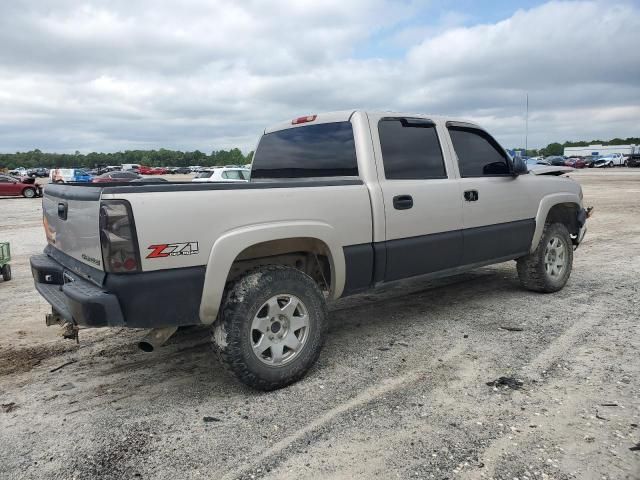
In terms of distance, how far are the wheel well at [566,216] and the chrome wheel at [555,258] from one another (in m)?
0.28

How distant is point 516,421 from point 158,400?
89.2 inches

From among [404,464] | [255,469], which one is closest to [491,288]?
[404,464]

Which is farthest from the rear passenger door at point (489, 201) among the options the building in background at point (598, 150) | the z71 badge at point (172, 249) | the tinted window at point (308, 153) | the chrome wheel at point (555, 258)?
the building in background at point (598, 150)

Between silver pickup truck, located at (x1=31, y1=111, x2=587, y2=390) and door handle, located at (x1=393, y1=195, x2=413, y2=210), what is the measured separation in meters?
0.01

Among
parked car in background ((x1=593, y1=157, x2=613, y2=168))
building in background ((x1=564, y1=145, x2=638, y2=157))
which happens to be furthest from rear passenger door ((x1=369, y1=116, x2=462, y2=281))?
building in background ((x1=564, y1=145, x2=638, y2=157))

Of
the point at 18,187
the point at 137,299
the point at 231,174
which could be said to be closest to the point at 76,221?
the point at 137,299

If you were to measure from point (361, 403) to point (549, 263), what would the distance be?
3.53 metres

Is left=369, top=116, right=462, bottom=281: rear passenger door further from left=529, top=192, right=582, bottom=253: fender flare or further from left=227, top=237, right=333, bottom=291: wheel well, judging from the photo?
left=529, top=192, right=582, bottom=253: fender flare

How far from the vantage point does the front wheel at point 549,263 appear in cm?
561

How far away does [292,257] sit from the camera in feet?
Result: 12.5

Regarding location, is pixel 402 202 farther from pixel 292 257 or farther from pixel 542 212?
pixel 542 212

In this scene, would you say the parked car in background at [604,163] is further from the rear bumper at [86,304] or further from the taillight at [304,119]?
the rear bumper at [86,304]

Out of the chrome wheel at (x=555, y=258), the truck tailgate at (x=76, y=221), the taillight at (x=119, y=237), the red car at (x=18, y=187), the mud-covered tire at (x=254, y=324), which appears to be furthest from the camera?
the red car at (x=18, y=187)

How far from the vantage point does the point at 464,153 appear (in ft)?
16.0
